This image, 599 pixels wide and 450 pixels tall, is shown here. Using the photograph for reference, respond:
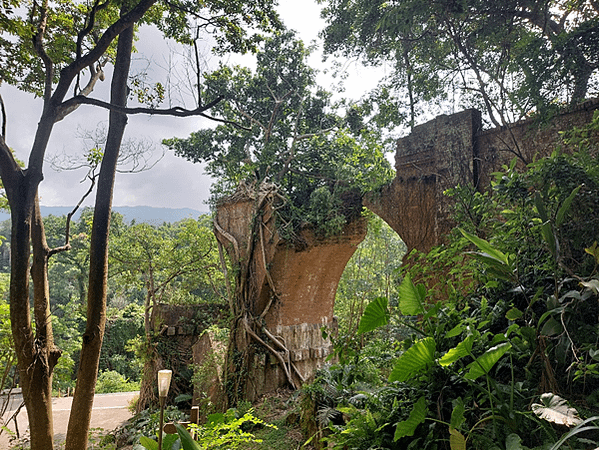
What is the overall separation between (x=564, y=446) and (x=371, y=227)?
203 inches

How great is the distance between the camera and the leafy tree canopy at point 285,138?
6492 millimetres

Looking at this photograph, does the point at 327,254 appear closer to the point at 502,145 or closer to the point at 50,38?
the point at 502,145

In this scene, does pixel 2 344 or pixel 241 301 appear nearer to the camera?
pixel 2 344

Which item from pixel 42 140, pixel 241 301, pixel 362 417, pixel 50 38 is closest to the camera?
pixel 362 417

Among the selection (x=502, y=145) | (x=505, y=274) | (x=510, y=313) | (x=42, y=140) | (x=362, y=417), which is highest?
Answer: (x=42, y=140)

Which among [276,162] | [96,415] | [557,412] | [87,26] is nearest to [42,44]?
[87,26]

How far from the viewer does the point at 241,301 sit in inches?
246

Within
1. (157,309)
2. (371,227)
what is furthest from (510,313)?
(157,309)

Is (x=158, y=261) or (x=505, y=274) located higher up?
(x=158, y=261)

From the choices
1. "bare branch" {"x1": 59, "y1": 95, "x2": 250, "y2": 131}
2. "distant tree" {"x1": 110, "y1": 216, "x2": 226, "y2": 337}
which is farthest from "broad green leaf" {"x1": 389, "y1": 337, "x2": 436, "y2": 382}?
"distant tree" {"x1": 110, "y1": 216, "x2": 226, "y2": 337}

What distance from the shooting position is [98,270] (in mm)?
4172

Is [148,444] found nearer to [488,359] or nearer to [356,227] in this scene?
[488,359]

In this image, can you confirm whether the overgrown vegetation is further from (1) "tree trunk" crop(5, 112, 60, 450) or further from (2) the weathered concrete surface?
(2) the weathered concrete surface

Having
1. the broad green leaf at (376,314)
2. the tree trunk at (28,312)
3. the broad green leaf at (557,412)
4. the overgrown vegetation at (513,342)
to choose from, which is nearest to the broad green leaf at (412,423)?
the overgrown vegetation at (513,342)
